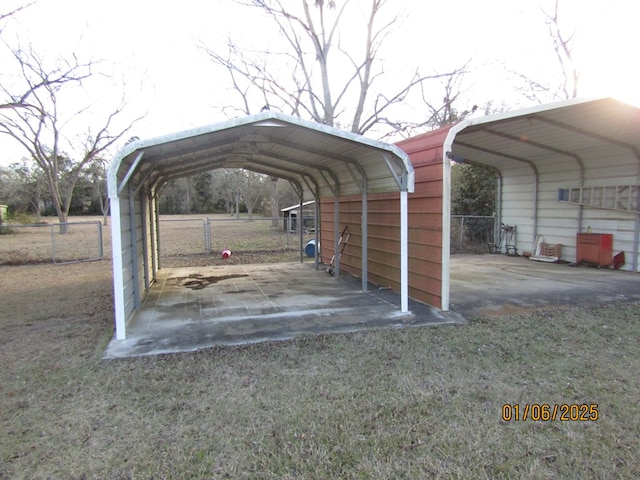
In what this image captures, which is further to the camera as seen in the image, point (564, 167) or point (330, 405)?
point (564, 167)

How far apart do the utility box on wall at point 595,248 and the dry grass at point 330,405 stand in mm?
4865

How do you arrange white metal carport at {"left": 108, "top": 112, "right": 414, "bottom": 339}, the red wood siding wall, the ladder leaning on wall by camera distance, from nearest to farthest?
white metal carport at {"left": 108, "top": 112, "right": 414, "bottom": 339} → the red wood siding wall → the ladder leaning on wall

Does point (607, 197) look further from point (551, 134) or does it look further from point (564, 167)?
point (551, 134)

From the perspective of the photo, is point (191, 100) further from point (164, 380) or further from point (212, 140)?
point (164, 380)

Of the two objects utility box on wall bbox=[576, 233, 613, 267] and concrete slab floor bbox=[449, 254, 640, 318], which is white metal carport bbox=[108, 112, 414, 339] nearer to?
concrete slab floor bbox=[449, 254, 640, 318]

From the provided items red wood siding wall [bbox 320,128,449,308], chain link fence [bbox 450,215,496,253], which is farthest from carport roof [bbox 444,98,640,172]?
chain link fence [bbox 450,215,496,253]

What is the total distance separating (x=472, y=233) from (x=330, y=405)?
36.3 feet

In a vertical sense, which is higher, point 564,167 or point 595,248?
point 564,167

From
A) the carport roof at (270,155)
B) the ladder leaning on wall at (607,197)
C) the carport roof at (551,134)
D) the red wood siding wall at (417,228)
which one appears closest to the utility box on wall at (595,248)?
the ladder leaning on wall at (607,197)

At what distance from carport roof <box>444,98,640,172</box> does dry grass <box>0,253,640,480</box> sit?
2637 mm

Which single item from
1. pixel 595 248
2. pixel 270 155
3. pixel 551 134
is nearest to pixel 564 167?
pixel 595 248

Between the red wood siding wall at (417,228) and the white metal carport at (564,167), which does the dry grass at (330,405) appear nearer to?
the red wood siding wall at (417,228)

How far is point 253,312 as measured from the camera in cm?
524

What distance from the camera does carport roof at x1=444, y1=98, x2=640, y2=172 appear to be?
558 cm
